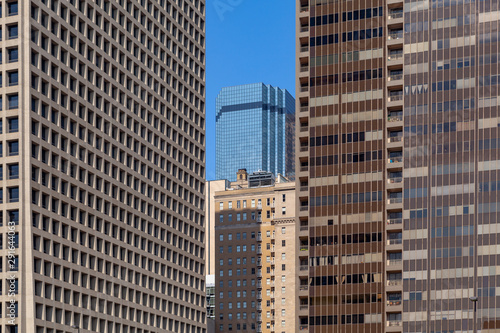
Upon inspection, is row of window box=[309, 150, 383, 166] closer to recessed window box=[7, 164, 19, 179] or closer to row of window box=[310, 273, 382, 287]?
row of window box=[310, 273, 382, 287]

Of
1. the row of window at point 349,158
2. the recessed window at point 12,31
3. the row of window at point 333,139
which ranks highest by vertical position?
the recessed window at point 12,31

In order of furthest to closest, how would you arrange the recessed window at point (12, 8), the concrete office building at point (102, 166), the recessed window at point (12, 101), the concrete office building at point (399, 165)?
1. the concrete office building at point (399, 165)
2. the recessed window at point (12, 8)
3. the recessed window at point (12, 101)
4. the concrete office building at point (102, 166)

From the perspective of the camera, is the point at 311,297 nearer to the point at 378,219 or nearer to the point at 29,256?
the point at 378,219

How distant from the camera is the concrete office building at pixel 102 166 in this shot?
126 meters

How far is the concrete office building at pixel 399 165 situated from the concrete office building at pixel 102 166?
26516 millimetres

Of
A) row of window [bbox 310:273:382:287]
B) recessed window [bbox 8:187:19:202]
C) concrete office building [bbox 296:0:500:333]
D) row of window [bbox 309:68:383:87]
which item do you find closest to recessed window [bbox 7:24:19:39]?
recessed window [bbox 8:187:19:202]

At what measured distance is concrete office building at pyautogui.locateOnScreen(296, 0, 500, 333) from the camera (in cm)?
14962

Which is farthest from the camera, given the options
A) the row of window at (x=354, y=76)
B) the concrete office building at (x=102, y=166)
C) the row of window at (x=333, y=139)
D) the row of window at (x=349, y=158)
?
the row of window at (x=354, y=76)

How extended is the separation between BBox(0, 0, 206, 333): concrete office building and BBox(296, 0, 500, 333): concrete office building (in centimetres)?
2652

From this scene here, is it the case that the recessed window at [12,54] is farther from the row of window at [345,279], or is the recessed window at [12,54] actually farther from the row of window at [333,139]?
the row of window at [345,279]

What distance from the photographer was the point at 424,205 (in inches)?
6048

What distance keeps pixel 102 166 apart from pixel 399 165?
1889 inches

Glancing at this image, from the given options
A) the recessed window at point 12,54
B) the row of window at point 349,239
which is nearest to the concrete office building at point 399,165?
the row of window at point 349,239

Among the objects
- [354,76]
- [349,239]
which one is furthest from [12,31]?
[349,239]
